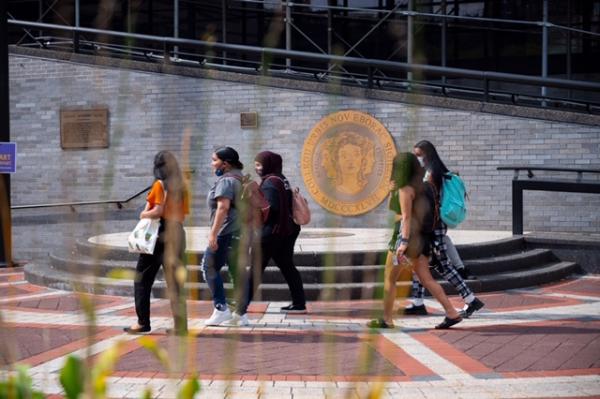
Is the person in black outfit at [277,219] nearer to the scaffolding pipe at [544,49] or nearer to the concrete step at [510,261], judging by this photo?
the concrete step at [510,261]

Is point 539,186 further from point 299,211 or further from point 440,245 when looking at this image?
point 299,211

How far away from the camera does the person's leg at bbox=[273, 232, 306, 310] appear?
936 cm

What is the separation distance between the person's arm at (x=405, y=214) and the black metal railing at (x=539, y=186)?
20.8 feet

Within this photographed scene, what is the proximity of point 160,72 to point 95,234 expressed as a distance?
17.9 meters

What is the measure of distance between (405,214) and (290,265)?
1.86 meters

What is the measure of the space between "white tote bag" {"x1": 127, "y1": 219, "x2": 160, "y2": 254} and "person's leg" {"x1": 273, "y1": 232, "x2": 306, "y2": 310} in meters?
1.72

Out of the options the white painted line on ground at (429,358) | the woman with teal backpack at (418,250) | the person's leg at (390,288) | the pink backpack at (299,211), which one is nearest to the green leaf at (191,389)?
the white painted line on ground at (429,358)

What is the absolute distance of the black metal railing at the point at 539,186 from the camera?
13773mm

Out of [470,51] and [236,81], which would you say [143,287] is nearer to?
[236,81]

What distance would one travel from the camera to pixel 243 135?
61.3 feet

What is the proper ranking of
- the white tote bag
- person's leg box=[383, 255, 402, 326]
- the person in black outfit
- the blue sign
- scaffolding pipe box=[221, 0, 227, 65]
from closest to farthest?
the white tote bag < person's leg box=[383, 255, 402, 326] < the person in black outfit < the blue sign < scaffolding pipe box=[221, 0, 227, 65]

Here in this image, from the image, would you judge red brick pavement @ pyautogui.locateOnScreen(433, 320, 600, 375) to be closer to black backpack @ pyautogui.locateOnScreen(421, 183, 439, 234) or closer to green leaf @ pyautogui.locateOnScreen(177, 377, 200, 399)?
black backpack @ pyautogui.locateOnScreen(421, 183, 439, 234)

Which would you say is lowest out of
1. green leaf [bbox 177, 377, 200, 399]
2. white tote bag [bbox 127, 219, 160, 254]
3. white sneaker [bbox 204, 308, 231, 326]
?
white sneaker [bbox 204, 308, 231, 326]

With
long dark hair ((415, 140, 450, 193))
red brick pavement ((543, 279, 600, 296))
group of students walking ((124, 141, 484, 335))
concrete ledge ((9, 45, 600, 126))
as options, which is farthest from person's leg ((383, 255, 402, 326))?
concrete ledge ((9, 45, 600, 126))
